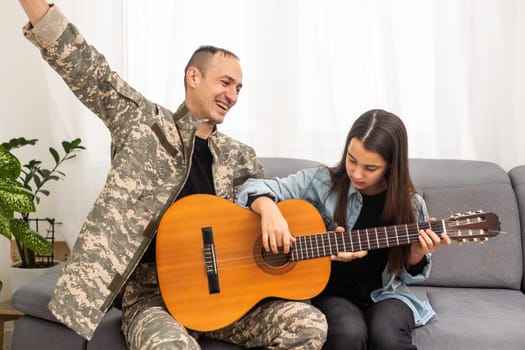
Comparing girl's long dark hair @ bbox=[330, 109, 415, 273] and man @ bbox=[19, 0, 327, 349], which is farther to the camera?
girl's long dark hair @ bbox=[330, 109, 415, 273]

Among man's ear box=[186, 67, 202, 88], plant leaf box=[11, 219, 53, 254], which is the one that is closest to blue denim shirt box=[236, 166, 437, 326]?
man's ear box=[186, 67, 202, 88]

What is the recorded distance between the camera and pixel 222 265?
6.03 feet

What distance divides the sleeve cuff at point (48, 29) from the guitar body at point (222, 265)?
589 millimetres

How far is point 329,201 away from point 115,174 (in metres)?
0.69

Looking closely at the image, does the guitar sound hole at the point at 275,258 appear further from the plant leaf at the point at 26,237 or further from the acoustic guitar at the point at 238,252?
the plant leaf at the point at 26,237

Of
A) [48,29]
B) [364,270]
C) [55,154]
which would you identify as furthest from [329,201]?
[55,154]

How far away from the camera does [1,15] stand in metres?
3.01

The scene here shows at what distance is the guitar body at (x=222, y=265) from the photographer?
1791 mm

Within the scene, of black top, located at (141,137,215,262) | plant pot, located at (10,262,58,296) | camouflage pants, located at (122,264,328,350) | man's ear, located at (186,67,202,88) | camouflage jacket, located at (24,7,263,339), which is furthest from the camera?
plant pot, located at (10,262,58,296)

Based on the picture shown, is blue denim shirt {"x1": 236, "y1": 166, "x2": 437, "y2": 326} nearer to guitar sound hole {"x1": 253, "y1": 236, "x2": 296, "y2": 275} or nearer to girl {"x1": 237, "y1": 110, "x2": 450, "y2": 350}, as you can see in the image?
girl {"x1": 237, "y1": 110, "x2": 450, "y2": 350}

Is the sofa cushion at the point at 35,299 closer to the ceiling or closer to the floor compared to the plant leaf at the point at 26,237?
closer to the floor

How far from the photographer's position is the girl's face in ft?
6.17

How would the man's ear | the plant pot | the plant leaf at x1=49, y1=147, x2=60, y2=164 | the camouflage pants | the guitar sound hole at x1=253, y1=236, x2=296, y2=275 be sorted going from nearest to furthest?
the camouflage pants, the guitar sound hole at x1=253, y1=236, x2=296, y2=275, the man's ear, the plant pot, the plant leaf at x1=49, y1=147, x2=60, y2=164

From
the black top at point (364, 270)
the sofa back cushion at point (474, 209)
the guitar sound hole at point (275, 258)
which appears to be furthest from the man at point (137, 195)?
the sofa back cushion at point (474, 209)
